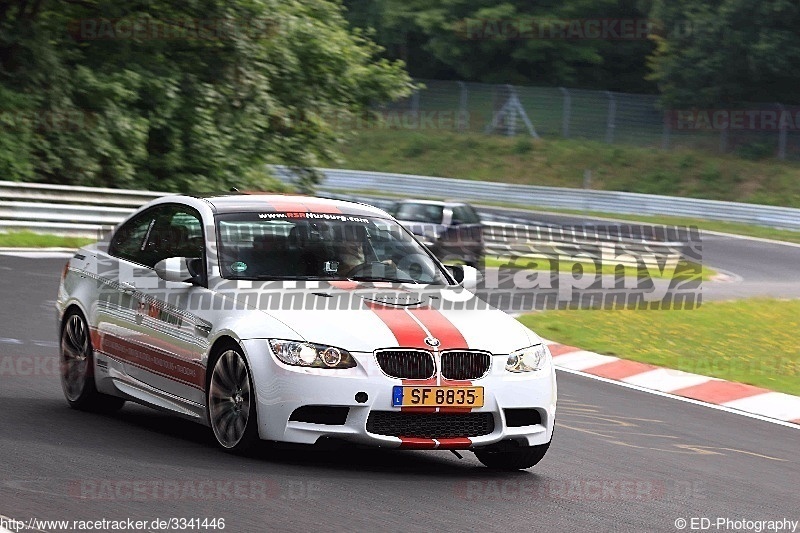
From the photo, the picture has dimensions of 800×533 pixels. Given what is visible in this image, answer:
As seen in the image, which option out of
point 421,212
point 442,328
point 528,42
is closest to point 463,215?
point 421,212

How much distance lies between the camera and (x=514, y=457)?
27.2 feet

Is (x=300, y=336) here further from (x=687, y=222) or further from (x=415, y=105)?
(x=415, y=105)

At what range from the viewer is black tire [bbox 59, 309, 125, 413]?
30.9 feet

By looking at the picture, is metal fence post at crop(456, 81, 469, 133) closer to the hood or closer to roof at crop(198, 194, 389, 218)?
roof at crop(198, 194, 389, 218)

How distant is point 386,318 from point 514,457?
1.20 m

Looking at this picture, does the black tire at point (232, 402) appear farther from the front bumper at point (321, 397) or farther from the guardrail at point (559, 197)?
the guardrail at point (559, 197)

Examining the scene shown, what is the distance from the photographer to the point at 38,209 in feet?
79.3

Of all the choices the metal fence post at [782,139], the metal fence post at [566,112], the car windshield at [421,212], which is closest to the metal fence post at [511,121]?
the metal fence post at [566,112]

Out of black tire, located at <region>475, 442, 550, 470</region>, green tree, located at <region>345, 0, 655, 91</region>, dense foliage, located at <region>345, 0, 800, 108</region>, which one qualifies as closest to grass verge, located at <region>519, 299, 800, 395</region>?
black tire, located at <region>475, 442, 550, 470</region>

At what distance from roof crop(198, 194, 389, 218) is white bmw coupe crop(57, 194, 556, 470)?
0.02 m

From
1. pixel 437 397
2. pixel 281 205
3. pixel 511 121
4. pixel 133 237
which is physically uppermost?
pixel 281 205

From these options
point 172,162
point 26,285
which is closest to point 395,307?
point 26,285

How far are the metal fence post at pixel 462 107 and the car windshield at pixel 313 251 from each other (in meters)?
47.9

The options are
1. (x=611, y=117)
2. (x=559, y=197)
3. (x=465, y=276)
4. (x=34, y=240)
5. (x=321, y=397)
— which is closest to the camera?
(x=321, y=397)
